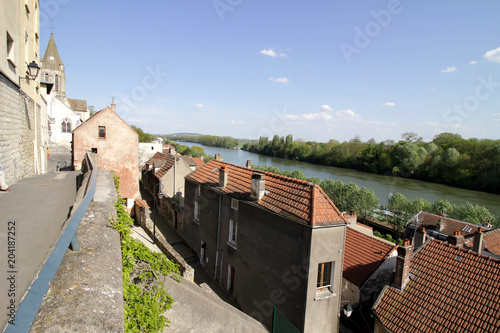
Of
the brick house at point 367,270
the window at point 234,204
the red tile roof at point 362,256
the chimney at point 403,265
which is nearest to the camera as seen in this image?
the chimney at point 403,265

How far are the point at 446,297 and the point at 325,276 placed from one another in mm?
4055

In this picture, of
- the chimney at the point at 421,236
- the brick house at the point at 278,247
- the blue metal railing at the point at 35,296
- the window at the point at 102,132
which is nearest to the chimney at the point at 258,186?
the brick house at the point at 278,247

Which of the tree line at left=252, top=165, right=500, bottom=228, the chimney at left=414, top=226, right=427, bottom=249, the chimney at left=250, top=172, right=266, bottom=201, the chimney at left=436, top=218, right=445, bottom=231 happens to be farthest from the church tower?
the chimney at left=436, top=218, right=445, bottom=231

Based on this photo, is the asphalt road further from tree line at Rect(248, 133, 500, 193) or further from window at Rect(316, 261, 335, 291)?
tree line at Rect(248, 133, 500, 193)

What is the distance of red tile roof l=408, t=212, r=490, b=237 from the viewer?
20.5 metres

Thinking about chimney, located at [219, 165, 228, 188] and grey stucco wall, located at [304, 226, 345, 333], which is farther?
chimney, located at [219, 165, 228, 188]

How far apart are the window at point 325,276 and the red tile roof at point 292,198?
1.59m

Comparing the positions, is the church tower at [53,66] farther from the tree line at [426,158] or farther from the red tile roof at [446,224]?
the tree line at [426,158]

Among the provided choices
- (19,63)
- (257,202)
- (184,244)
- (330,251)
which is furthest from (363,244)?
(19,63)

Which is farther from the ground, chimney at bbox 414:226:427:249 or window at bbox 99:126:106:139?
window at bbox 99:126:106:139

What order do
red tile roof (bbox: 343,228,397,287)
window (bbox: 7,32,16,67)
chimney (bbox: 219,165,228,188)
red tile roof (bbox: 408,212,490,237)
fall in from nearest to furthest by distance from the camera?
window (bbox: 7,32,16,67)
red tile roof (bbox: 343,228,397,287)
chimney (bbox: 219,165,228,188)
red tile roof (bbox: 408,212,490,237)

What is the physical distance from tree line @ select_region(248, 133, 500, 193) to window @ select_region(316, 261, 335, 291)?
48.2 m

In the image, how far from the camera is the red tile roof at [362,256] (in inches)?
474

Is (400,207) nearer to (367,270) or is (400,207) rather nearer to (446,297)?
(367,270)
